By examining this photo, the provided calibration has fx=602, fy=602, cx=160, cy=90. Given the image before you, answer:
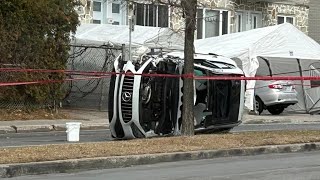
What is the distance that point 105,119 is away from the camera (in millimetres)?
19703

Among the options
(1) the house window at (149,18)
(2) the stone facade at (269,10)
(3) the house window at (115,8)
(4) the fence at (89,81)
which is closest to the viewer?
(4) the fence at (89,81)

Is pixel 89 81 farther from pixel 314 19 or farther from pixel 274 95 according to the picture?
pixel 314 19

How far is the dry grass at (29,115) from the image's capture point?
18859 mm

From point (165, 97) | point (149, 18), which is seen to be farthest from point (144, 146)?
point (149, 18)

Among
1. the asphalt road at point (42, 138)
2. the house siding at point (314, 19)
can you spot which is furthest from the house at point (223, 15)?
the asphalt road at point (42, 138)

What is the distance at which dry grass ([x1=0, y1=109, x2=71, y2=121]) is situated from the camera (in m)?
18.9

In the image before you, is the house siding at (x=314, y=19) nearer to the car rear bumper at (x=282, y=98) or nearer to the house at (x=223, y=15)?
the house at (x=223, y=15)

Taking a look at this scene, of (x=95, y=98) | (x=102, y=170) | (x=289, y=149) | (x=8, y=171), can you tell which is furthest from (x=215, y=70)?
(x=95, y=98)

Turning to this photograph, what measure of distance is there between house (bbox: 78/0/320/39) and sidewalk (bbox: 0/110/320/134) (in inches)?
283

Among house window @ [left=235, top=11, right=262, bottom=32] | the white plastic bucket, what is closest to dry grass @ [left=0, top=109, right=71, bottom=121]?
the white plastic bucket

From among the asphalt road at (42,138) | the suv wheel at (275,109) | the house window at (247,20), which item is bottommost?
the suv wheel at (275,109)

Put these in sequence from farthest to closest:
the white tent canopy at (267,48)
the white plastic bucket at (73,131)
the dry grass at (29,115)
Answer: the white tent canopy at (267,48)
the dry grass at (29,115)
the white plastic bucket at (73,131)

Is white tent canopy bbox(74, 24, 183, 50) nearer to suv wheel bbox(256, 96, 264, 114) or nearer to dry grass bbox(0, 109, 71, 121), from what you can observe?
suv wheel bbox(256, 96, 264, 114)

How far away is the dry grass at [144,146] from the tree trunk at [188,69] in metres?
0.63
